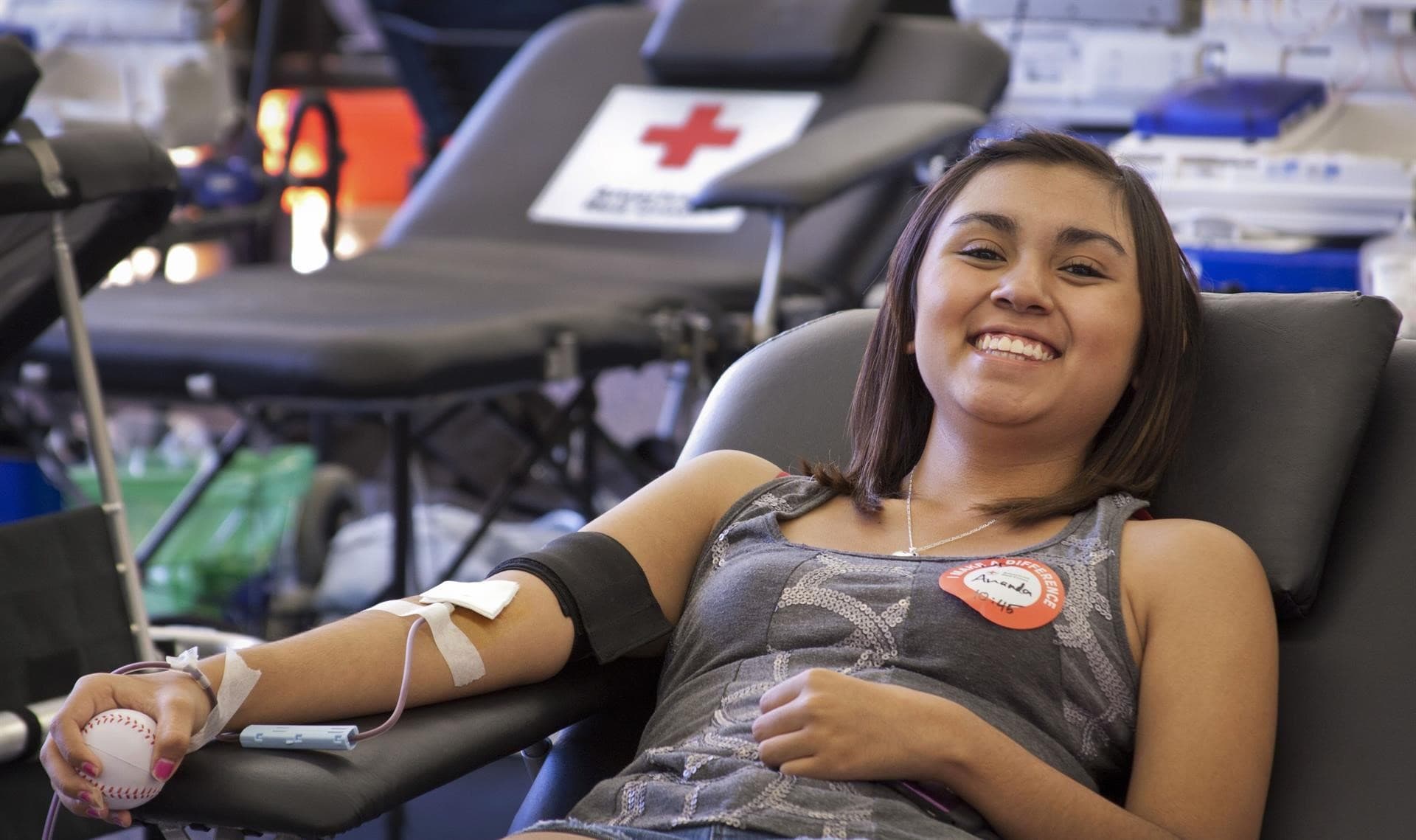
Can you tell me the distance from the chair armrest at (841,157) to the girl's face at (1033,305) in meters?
1.13

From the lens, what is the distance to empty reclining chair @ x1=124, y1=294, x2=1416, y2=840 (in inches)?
43.7

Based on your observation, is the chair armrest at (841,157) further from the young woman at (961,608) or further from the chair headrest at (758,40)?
the young woman at (961,608)

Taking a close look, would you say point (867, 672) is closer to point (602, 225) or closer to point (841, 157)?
point (841, 157)

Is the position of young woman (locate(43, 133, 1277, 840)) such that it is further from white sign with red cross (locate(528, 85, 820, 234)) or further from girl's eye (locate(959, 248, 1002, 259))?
white sign with red cross (locate(528, 85, 820, 234))

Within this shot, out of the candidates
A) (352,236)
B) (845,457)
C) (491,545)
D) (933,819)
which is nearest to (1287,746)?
(933,819)

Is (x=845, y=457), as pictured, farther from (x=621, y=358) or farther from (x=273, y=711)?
(x=621, y=358)

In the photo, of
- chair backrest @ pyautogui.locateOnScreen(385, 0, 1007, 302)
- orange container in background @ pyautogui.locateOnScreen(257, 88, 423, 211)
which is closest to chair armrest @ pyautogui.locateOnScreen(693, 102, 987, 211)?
chair backrest @ pyautogui.locateOnScreen(385, 0, 1007, 302)

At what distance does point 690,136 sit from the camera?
126 inches

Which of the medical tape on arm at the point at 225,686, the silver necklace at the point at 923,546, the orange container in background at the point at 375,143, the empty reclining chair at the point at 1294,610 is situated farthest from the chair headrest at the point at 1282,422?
the orange container in background at the point at 375,143

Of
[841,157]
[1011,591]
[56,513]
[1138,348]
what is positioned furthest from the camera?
[841,157]

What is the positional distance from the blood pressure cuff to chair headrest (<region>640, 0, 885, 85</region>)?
6.56 feet

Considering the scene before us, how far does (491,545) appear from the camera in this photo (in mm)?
2957

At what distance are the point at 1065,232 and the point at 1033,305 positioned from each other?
73 millimetres

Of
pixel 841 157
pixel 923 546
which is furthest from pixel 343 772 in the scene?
pixel 841 157
